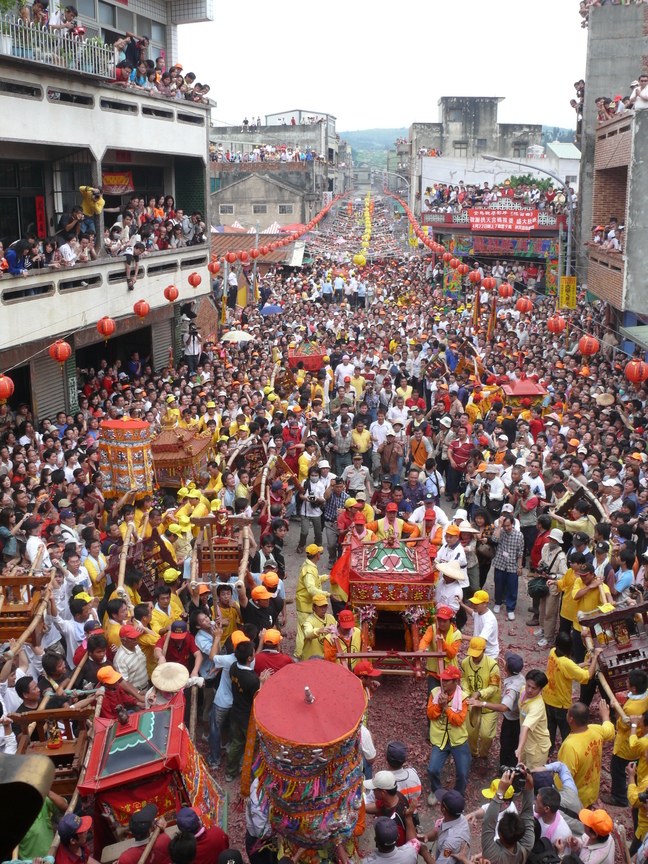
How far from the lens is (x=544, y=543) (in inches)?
387

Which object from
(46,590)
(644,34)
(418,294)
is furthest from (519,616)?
(418,294)

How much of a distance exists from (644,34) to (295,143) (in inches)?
1725

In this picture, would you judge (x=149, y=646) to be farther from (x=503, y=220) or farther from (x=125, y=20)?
(x=503, y=220)

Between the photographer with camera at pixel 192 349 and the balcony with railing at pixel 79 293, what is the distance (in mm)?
943

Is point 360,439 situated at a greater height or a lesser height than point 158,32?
lesser

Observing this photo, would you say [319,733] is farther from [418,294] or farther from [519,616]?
[418,294]

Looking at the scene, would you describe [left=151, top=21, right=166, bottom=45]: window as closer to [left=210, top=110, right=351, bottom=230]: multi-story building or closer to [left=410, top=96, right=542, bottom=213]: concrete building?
[left=210, top=110, right=351, bottom=230]: multi-story building

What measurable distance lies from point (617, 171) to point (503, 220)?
27.5ft

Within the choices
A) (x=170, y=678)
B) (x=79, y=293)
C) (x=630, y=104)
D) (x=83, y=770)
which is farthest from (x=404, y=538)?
(x=630, y=104)

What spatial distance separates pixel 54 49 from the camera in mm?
14352

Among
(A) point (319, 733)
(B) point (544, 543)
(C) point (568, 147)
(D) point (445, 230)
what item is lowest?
(B) point (544, 543)

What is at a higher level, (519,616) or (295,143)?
(295,143)

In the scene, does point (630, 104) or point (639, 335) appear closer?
point (639, 335)

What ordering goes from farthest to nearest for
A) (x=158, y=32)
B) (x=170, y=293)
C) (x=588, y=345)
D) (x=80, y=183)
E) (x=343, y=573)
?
(x=158, y=32)
(x=80, y=183)
(x=170, y=293)
(x=588, y=345)
(x=343, y=573)
